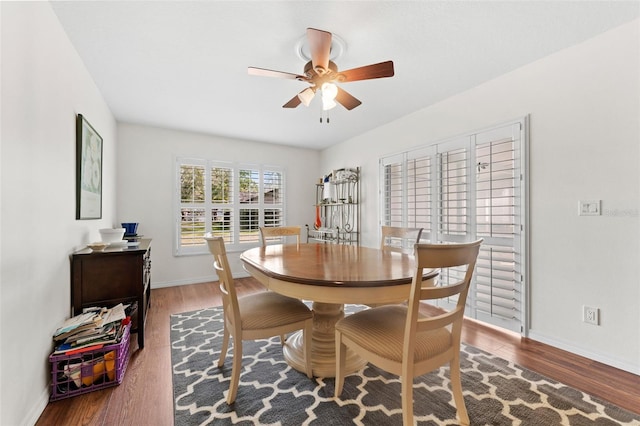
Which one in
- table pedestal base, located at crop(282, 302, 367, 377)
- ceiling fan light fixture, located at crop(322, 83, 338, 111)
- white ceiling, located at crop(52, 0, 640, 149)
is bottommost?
table pedestal base, located at crop(282, 302, 367, 377)

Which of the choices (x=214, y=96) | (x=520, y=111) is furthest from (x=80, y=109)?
(x=520, y=111)

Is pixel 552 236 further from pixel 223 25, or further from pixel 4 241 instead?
pixel 4 241

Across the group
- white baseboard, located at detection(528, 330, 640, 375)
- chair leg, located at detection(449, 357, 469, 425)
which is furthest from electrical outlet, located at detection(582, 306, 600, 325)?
chair leg, located at detection(449, 357, 469, 425)

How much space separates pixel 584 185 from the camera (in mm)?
2113

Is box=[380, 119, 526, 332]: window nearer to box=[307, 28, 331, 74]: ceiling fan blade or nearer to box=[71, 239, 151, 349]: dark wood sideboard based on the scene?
box=[307, 28, 331, 74]: ceiling fan blade

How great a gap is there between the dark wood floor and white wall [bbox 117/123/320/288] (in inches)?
63.4

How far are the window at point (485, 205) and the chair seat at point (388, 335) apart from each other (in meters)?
1.56

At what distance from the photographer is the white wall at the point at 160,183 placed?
3922 mm

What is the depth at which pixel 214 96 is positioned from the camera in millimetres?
3000

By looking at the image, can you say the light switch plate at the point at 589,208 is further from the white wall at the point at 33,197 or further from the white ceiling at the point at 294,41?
the white wall at the point at 33,197

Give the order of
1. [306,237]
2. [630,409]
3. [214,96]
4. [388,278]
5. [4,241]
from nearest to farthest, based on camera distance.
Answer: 1. [4,241]
2. [388,278]
3. [630,409]
4. [214,96]
5. [306,237]

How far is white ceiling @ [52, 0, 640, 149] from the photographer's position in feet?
5.71

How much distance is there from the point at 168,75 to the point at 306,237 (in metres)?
3.61

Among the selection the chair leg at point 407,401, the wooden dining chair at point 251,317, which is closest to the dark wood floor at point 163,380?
the wooden dining chair at point 251,317
